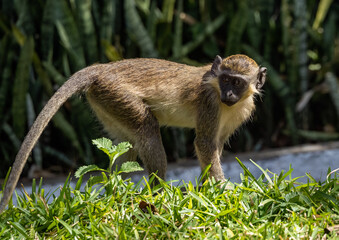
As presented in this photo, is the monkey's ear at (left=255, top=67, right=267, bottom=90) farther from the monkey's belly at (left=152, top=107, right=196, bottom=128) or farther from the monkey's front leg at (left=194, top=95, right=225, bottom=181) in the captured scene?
the monkey's belly at (left=152, top=107, right=196, bottom=128)

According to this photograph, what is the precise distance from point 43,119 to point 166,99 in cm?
145

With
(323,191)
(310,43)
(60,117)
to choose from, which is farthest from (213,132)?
(310,43)

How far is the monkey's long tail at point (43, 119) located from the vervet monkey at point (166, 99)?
0.01 meters

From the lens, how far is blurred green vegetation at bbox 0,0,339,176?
7.44 metres

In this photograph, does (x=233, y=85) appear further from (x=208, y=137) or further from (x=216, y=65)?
(x=208, y=137)

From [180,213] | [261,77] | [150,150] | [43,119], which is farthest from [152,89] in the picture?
[180,213]

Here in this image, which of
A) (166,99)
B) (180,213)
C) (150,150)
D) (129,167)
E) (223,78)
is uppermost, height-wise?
(223,78)

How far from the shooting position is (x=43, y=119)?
4746 mm

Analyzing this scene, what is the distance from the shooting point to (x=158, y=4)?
333 inches

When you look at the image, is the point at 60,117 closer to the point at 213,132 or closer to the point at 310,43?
the point at 213,132

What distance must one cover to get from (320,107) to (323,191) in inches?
193

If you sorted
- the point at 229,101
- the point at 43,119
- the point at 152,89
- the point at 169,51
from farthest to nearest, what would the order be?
the point at 169,51 < the point at 152,89 < the point at 229,101 < the point at 43,119

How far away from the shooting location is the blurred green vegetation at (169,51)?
744 cm

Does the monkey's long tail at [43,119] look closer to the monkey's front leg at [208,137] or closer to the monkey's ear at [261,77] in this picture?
the monkey's front leg at [208,137]
